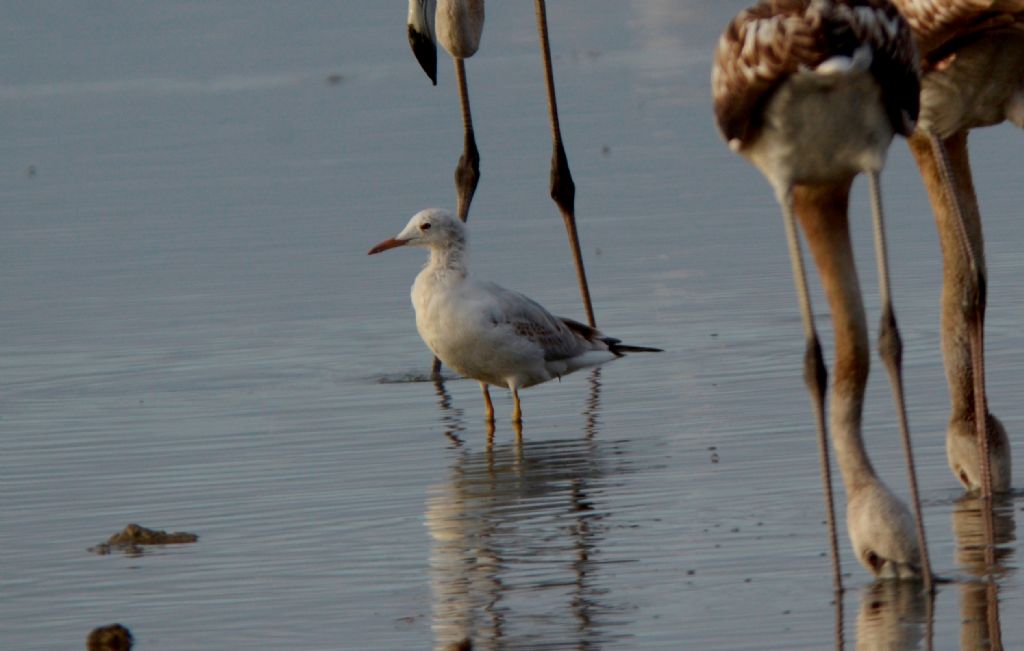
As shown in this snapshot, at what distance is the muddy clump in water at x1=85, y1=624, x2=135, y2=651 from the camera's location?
5.50 m

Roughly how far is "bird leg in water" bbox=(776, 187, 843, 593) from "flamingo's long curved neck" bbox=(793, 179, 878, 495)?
0.07 m

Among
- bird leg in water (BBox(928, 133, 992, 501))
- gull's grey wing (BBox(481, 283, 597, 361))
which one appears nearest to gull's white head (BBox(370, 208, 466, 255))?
gull's grey wing (BBox(481, 283, 597, 361))

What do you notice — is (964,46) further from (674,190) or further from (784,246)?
(674,190)

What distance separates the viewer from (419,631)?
5.57 m

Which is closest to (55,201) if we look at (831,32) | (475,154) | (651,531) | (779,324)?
(475,154)

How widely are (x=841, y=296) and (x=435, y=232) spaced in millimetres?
3579

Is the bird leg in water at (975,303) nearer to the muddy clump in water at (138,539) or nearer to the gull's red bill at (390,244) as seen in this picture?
the muddy clump in water at (138,539)

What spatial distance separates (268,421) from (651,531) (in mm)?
2455

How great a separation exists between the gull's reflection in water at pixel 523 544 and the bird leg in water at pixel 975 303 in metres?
1.09

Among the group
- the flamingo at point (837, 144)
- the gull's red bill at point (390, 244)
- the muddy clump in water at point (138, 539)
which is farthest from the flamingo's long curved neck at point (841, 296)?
the gull's red bill at point (390, 244)

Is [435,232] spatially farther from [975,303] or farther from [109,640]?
[109,640]

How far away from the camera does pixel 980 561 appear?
19.3 ft

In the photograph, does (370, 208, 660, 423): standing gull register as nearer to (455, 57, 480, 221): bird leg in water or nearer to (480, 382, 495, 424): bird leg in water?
(480, 382, 495, 424): bird leg in water

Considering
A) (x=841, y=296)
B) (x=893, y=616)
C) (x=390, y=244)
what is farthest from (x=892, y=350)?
(x=390, y=244)
